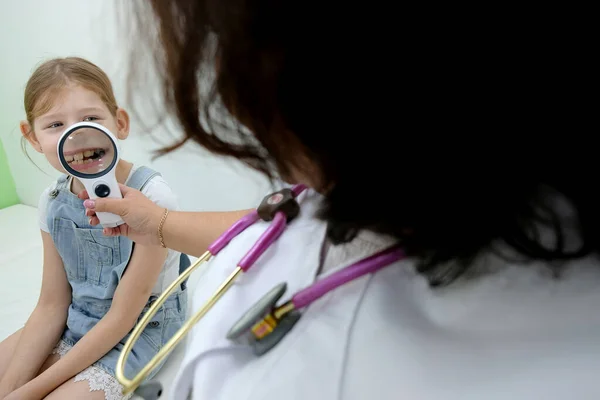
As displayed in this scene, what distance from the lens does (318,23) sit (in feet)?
0.89

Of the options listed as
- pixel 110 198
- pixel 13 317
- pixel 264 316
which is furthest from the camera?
pixel 13 317

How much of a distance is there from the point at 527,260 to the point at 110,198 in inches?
27.2

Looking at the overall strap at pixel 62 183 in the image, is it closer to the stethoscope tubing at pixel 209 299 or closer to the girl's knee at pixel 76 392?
the girl's knee at pixel 76 392

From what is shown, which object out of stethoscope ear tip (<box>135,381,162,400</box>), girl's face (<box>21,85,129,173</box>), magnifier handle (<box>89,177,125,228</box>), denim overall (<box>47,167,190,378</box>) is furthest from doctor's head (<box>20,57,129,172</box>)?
stethoscope ear tip (<box>135,381,162,400</box>)

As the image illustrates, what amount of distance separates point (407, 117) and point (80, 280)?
3.33ft

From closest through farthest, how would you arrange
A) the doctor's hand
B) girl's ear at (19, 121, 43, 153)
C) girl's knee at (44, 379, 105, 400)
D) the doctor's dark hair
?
the doctor's dark hair → the doctor's hand → girl's knee at (44, 379, 105, 400) → girl's ear at (19, 121, 43, 153)

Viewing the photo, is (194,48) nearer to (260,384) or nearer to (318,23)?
(318,23)

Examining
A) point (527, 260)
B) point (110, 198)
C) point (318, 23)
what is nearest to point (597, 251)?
point (527, 260)

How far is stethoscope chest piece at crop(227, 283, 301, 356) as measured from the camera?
37 centimetres

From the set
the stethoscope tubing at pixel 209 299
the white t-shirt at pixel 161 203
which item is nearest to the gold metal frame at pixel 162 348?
the stethoscope tubing at pixel 209 299

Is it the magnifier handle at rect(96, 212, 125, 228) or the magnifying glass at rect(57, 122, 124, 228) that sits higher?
the magnifying glass at rect(57, 122, 124, 228)

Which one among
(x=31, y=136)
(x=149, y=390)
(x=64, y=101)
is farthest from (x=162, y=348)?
(x=31, y=136)

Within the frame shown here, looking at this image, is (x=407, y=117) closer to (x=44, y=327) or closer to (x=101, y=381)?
(x=101, y=381)

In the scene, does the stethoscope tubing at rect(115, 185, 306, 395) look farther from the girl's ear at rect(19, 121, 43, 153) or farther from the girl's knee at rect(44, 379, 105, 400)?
the girl's ear at rect(19, 121, 43, 153)
